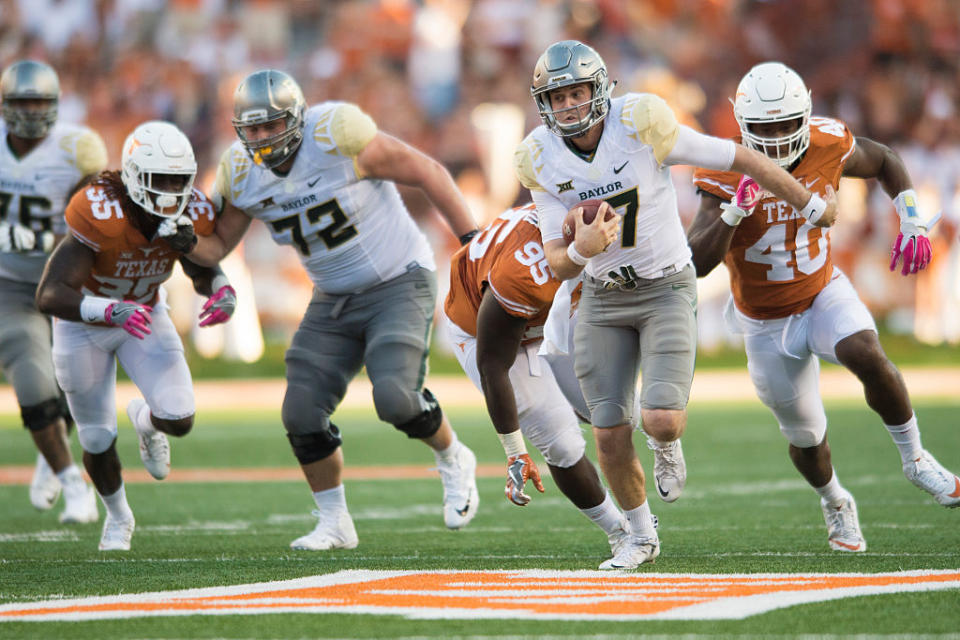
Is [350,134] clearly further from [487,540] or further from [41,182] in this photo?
[41,182]

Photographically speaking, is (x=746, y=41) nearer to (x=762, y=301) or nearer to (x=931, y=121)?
(x=931, y=121)

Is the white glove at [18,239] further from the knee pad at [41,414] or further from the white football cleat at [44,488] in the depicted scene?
the white football cleat at [44,488]

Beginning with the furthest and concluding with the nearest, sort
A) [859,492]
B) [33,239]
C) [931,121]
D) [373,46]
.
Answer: [373,46], [931,121], [859,492], [33,239]

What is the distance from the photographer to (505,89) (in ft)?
52.9

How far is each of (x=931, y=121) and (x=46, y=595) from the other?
12329 mm

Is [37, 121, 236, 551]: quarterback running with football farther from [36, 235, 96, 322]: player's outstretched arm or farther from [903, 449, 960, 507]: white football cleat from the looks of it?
[903, 449, 960, 507]: white football cleat

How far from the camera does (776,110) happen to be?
17.5 feet

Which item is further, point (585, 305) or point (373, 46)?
point (373, 46)

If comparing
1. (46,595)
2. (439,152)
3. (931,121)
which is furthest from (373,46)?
(46,595)

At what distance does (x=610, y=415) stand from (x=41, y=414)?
3.40 meters

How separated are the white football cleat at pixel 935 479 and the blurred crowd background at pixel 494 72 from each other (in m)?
9.14

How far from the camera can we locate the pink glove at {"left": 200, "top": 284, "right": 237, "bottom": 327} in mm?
5930

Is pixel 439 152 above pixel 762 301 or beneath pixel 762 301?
beneath

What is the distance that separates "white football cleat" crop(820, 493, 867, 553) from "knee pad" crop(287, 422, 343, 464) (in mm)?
2035
